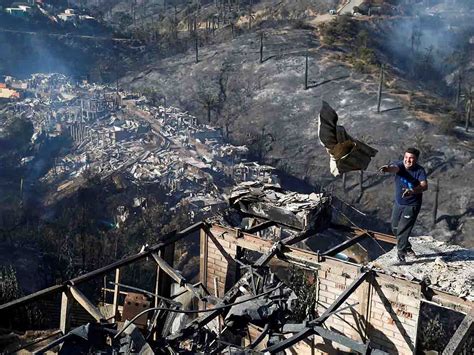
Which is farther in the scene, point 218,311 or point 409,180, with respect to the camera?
point 409,180

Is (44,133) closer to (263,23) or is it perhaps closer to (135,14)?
(263,23)

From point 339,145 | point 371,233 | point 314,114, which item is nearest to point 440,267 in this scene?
point 371,233

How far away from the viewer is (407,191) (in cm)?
707

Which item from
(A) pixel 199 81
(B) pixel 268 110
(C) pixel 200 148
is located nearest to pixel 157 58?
(A) pixel 199 81

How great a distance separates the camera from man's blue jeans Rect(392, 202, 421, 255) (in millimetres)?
7348

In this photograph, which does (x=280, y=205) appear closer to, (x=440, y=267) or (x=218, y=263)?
(x=218, y=263)

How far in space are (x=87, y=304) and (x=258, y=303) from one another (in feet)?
7.34

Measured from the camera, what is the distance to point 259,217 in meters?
9.67

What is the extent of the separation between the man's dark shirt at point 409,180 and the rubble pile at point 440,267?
39.0 inches

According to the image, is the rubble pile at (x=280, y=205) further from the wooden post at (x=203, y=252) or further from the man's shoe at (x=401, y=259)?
the man's shoe at (x=401, y=259)

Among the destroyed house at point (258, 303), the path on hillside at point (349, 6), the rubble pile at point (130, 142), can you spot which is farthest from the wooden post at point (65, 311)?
the path on hillside at point (349, 6)

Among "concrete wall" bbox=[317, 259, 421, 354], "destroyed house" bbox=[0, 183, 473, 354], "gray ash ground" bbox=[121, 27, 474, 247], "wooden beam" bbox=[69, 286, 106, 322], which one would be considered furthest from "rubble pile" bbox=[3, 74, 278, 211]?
"wooden beam" bbox=[69, 286, 106, 322]

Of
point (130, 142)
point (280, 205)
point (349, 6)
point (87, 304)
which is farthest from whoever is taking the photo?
point (349, 6)

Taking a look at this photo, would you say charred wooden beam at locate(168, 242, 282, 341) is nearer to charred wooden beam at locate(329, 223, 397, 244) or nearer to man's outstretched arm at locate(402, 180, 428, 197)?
charred wooden beam at locate(329, 223, 397, 244)
